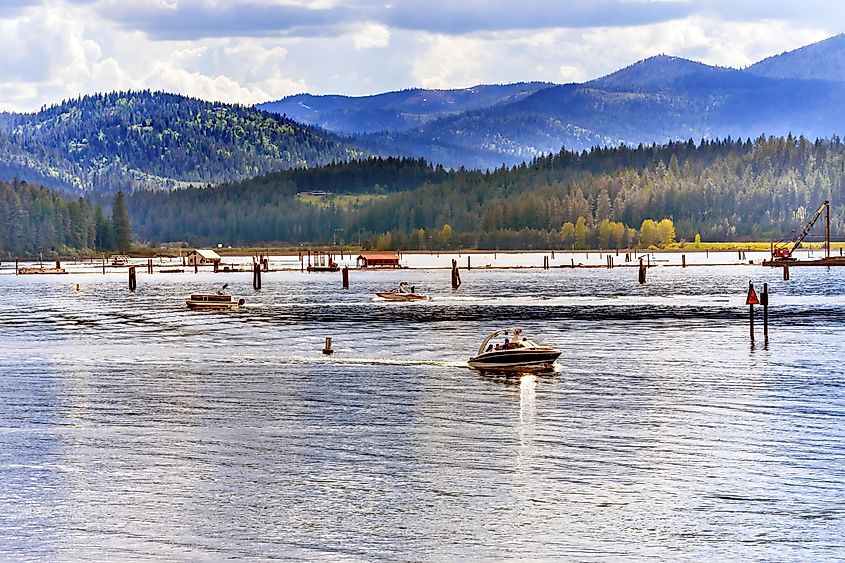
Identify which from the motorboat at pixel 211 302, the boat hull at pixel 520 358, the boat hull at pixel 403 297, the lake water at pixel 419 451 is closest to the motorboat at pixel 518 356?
the boat hull at pixel 520 358

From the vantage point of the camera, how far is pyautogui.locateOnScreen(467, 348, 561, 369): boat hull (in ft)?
263

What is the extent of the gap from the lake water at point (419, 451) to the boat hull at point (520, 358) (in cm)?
208

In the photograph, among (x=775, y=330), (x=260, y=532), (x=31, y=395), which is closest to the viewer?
(x=260, y=532)

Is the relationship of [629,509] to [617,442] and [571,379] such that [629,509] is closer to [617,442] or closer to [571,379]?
[617,442]

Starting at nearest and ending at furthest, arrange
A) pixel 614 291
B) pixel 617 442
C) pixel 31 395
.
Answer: pixel 617 442 → pixel 31 395 → pixel 614 291

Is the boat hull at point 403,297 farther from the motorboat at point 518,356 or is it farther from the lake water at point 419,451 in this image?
the motorboat at point 518,356

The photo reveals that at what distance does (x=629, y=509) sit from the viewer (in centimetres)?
4347

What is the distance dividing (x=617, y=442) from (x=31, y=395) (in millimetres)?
32557

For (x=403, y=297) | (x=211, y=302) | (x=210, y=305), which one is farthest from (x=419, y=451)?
(x=403, y=297)

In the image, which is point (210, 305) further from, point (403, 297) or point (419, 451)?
point (419, 451)

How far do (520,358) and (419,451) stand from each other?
27.5m

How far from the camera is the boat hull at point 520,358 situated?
3159 inches

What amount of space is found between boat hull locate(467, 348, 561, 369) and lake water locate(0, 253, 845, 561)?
2.08 metres

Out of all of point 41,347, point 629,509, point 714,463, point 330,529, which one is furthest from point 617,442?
point 41,347
